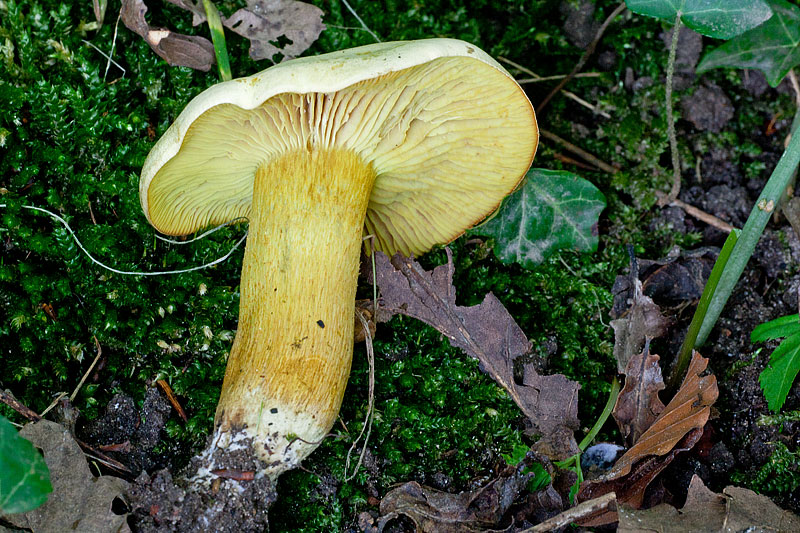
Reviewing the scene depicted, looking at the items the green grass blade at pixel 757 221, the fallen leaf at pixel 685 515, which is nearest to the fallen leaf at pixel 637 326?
the green grass blade at pixel 757 221

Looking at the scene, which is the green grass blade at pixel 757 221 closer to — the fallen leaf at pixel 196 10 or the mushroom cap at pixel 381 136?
the mushroom cap at pixel 381 136

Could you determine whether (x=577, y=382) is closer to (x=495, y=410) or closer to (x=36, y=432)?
(x=495, y=410)

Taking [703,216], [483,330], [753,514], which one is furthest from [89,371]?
[703,216]

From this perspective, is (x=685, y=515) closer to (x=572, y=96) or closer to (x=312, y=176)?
(x=312, y=176)

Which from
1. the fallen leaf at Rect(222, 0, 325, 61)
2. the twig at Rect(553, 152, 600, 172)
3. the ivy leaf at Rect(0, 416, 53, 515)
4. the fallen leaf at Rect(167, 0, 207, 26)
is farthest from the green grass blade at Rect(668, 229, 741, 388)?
the fallen leaf at Rect(167, 0, 207, 26)

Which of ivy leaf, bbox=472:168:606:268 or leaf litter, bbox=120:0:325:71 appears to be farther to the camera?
ivy leaf, bbox=472:168:606:268

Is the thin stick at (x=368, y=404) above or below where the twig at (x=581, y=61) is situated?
below

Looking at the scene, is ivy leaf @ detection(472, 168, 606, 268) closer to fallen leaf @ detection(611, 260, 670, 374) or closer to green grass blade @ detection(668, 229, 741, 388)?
fallen leaf @ detection(611, 260, 670, 374)

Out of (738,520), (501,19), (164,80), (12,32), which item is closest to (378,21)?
(501,19)
